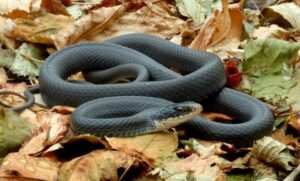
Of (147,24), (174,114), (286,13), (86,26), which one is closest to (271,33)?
(286,13)

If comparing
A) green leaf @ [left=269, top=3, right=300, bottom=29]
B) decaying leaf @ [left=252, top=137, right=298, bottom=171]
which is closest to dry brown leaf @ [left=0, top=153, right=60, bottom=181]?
decaying leaf @ [left=252, top=137, right=298, bottom=171]

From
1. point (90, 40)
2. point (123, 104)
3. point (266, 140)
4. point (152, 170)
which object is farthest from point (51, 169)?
point (90, 40)

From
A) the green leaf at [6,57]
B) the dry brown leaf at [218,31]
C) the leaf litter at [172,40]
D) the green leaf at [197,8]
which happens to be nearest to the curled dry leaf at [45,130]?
the leaf litter at [172,40]

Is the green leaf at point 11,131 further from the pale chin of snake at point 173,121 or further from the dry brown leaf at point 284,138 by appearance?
the dry brown leaf at point 284,138

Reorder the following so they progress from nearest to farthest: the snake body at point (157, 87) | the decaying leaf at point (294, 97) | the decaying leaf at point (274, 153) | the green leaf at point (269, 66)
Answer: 1. the decaying leaf at point (274, 153)
2. the snake body at point (157, 87)
3. the decaying leaf at point (294, 97)
4. the green leaf at point (269, 66)

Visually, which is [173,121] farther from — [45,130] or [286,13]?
[286,13]
